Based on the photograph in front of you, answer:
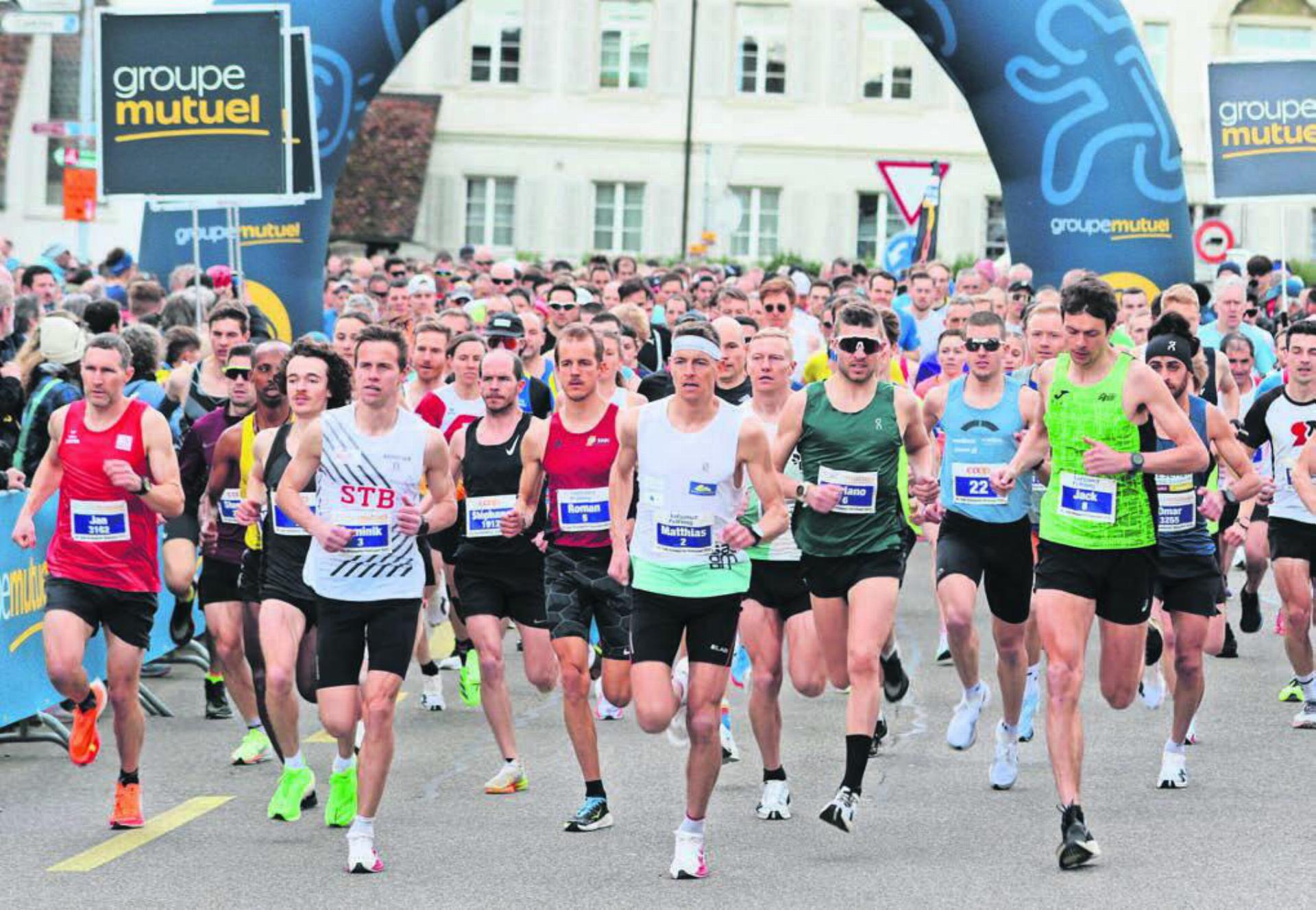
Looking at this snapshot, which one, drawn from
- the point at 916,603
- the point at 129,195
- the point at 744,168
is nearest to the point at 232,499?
the point at 129,195

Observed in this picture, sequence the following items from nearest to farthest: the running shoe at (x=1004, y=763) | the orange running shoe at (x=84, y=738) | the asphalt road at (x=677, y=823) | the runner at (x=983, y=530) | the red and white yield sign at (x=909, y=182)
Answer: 1. the asphalt road at (x=677, y=823)
2. the orange running shoe at (x=84, y=738)
3. the running shoe at (x=1004, y=763)
4. the runner at (x=983, y=530)
5. the red and white yield sign at (x=909, y=182)

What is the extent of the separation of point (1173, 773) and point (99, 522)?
171 inches

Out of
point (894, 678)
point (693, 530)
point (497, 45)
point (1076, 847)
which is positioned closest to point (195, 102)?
point (894, 678)

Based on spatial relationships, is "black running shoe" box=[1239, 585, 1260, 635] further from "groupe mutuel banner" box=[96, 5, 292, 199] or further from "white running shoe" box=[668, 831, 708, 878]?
"white running shoe" box=[668, 831, 708, 878]

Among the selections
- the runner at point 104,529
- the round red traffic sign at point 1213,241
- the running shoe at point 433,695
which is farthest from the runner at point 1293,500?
the round red traffic sign at point 1213,241

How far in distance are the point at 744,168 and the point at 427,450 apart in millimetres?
46580

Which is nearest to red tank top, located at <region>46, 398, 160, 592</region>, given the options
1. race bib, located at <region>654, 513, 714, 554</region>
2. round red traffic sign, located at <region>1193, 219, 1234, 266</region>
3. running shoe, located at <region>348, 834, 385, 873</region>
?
running shoe, located at <region>348, 834, 385, 873</region>

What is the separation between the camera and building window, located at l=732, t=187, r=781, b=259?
54.8m

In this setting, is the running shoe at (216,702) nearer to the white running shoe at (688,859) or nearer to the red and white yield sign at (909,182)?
the white running shoe at (688,859)

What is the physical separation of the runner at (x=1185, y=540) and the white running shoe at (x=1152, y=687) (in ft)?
4.35

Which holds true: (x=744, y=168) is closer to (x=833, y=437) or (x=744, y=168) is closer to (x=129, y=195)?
(x=129, y=195)

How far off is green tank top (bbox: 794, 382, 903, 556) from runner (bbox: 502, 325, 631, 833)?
2.52ft

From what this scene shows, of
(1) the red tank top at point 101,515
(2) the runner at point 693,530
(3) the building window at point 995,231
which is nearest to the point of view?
(2) the runner at point 693,530

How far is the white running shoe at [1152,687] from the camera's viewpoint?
39.3 feet
